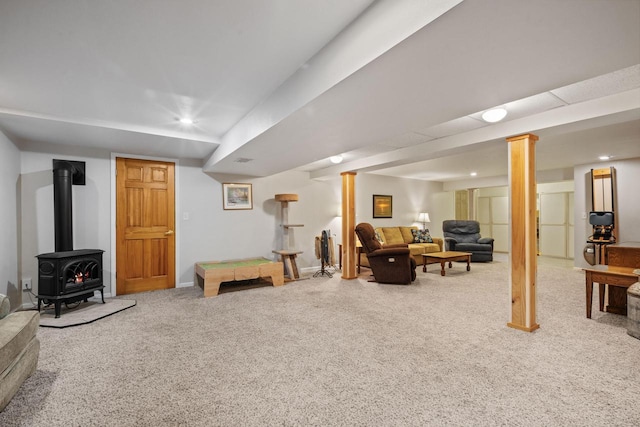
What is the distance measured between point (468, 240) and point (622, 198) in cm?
294

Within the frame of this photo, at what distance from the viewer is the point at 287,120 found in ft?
8.21

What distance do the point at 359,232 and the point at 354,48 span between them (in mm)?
3870

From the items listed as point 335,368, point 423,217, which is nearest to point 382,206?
point 423,217

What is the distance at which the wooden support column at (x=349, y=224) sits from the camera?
539 cm

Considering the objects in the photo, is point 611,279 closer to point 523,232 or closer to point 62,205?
point 523,232

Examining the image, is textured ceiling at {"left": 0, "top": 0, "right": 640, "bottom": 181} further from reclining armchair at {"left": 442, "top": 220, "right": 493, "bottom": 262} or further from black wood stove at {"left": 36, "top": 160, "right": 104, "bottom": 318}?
reclining armchair at {"left": 442, "top": 220, "right": 493, "bottom": 262}

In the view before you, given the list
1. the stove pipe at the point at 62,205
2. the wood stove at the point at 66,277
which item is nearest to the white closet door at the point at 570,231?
the wood stove at the point at 66,277

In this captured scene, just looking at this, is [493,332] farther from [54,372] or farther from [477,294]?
[54,372]

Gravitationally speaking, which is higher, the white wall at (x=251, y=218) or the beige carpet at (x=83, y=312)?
the white wall at (x=251, y=218)

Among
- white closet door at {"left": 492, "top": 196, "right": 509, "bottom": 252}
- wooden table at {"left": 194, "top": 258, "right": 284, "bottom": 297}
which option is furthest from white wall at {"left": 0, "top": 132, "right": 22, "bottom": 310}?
white closet door at {"left": 492, "top": 196, "right": 509, "bottom": 252}

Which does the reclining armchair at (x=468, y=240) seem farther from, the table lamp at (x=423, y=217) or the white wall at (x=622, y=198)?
the white wall at (x=622, y=198)

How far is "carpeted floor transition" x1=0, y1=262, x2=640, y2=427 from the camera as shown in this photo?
1.73 meters

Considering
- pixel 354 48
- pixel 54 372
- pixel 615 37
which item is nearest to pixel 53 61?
pixel 354 48

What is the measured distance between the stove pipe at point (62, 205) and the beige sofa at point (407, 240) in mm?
5548
